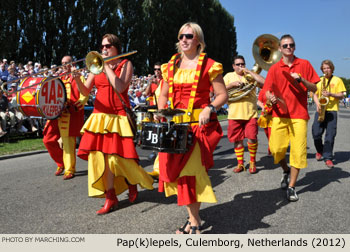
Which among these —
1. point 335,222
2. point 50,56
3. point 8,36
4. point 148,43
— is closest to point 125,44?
point 148,43

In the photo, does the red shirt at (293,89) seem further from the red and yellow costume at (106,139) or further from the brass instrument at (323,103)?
the brass instrument at (323,103)

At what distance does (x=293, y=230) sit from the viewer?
3.49 metres

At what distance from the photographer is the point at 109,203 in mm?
4176

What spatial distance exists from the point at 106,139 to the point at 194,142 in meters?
1.25

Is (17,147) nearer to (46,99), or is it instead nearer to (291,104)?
(46,99)

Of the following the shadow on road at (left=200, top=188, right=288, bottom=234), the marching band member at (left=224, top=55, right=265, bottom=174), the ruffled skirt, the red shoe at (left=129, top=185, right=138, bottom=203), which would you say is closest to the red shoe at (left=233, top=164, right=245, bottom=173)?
the marching band member at (left=224, top=55, right=265, bottom=174)

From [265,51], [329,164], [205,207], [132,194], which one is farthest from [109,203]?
[329,164]

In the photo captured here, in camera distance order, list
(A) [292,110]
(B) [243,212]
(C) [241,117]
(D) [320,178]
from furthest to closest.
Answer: (C) [241,117], (D) [320,178], (A) [292,110], (B) [243,212]

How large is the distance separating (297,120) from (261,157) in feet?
11.0

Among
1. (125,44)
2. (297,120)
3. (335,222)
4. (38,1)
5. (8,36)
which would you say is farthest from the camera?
(125,44)

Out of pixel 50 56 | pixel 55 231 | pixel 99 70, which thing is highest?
pixel 50 56

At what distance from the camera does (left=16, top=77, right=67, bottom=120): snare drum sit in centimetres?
585

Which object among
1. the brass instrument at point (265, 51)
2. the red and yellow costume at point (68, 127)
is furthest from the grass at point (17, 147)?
the brass instrument at point (265, 51)

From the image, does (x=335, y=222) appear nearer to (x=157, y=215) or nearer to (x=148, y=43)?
(x=157, y=215)
